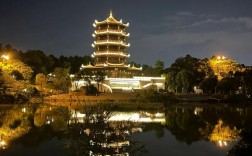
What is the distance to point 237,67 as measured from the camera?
A: 67562 mm

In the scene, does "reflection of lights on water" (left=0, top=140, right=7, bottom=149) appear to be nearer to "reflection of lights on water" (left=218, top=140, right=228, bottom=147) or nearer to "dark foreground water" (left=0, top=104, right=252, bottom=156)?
"dark foreground water" (left=0, top=104, right=252, bottom=156)

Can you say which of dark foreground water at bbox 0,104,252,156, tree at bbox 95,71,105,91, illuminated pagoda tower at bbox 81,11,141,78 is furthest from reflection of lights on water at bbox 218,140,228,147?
illuminated pagoda tower at bbox 81,11,141,78

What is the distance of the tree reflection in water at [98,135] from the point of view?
9555 millimetres

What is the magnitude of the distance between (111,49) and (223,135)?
44103 mm

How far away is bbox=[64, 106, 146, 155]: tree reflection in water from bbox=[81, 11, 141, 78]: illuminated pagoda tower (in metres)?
54.0

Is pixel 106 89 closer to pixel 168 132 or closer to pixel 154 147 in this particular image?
pixel 168 132

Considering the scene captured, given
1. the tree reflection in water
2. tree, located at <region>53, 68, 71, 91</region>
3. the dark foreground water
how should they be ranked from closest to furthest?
the tree reflection in water → the dark foreground water → tree, located at <region>53, 68, 71, 91</region>

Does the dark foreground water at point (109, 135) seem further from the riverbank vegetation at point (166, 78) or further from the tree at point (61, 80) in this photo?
the tree at point (61, 80)

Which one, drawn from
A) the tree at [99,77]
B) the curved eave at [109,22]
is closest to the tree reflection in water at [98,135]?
the tree at [99,77]

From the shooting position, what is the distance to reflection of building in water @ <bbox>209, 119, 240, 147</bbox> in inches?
850

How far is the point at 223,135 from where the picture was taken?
23969 mm

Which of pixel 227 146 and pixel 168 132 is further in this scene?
pixel 168 132

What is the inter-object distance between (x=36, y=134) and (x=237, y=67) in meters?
52.2

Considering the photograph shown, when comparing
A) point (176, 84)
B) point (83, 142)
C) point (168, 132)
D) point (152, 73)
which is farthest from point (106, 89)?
point (83, 142)
